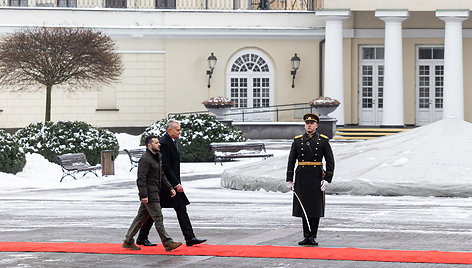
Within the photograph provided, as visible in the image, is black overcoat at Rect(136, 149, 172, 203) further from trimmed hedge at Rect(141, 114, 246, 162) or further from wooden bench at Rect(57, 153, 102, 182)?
trimmed hedge at Rect(141, 114, 246, 162)

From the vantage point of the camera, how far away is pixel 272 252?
1345cm

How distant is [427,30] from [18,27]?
16.6 m

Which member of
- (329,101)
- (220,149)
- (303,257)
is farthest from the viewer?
(329,101)

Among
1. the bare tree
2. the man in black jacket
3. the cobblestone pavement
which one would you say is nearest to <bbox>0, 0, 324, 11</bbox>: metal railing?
the bare tree

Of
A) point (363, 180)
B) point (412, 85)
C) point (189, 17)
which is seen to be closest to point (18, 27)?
point (189, 17)

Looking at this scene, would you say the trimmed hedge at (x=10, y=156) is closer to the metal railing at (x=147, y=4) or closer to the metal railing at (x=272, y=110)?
the metal railing at (x=272, y=110)

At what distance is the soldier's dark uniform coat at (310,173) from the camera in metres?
14.1

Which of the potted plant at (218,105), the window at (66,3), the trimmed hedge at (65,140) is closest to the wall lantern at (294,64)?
the potted plant at (218,105)

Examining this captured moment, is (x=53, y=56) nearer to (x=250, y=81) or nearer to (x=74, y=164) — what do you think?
(x=74, y=164)

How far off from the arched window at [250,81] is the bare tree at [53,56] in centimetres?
937

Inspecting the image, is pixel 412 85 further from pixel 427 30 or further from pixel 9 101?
pixel 9 101

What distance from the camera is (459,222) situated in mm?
16828

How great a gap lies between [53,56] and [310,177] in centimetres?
2334

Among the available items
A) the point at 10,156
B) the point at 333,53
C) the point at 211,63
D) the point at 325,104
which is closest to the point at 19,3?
the point at 211,63
